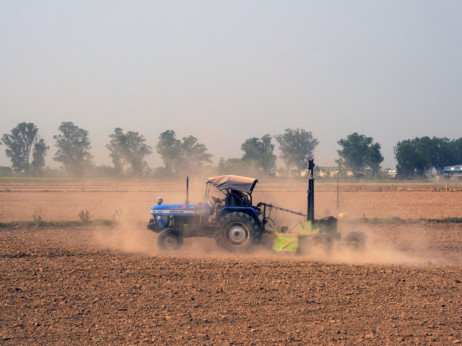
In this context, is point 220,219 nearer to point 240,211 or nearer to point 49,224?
point 240,211

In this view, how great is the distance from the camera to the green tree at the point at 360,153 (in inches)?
4038

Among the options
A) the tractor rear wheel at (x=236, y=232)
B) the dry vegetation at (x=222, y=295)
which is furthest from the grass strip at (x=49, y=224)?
the tractor rear wheel at (x=236, y=232)

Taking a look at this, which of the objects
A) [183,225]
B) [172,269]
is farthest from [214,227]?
[172,269]

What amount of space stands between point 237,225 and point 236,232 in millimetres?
185

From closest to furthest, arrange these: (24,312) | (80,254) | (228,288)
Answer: (24,312)
(228,288)
(80,254)

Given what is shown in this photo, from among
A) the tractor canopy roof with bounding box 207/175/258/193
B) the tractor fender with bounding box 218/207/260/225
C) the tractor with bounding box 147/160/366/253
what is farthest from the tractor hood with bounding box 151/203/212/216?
the tractor canopy roof with bounding box 207/175/258/193

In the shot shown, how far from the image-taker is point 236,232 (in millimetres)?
13773

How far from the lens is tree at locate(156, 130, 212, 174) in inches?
2178

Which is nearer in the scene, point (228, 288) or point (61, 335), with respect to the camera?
point (61, 335)

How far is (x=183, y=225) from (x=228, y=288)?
4657 millimetres

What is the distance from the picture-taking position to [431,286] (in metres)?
10.3

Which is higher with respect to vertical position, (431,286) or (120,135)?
(120,135)

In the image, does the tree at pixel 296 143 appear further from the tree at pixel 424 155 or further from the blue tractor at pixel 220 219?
the blue tractor at pixel 220 219

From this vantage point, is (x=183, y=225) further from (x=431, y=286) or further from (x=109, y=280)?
(x=431, y=286)
